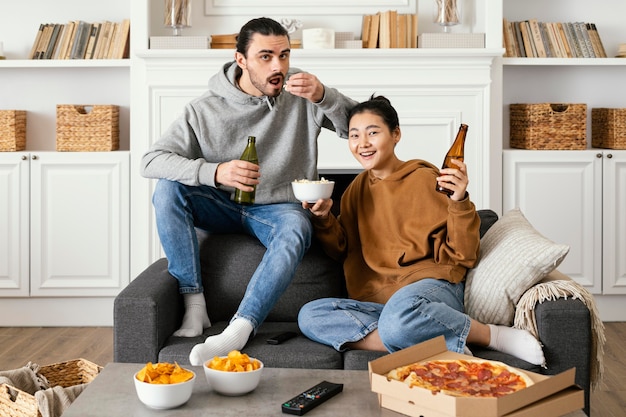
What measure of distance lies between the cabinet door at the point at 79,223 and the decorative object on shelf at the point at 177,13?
2.32 feet

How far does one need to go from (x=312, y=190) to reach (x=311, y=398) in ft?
3.01

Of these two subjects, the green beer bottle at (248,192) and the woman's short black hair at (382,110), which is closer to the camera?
the woman's short black hair at (382,110)

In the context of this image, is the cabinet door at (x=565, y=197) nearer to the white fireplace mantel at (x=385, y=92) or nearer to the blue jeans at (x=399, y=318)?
the white fireplace mantel at (x=385, y=92)

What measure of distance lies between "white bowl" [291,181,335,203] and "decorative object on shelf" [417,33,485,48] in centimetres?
193

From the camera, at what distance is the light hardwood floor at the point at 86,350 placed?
340 cm

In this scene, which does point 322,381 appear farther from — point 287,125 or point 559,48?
point 559,48

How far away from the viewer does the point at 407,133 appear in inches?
180

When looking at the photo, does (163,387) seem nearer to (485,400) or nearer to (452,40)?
(485,400)

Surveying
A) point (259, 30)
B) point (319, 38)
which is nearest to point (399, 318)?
point (259, 30)

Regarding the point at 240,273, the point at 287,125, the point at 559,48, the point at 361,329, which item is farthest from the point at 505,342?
the point at 559,48

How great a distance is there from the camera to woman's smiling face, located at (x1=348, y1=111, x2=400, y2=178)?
2.94m

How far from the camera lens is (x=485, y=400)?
5.99 ft

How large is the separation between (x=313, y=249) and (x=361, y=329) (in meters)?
0.48

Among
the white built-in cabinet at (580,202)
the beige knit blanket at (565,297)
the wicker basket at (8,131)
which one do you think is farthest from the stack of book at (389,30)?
the beige knit blanket at (565,297)
